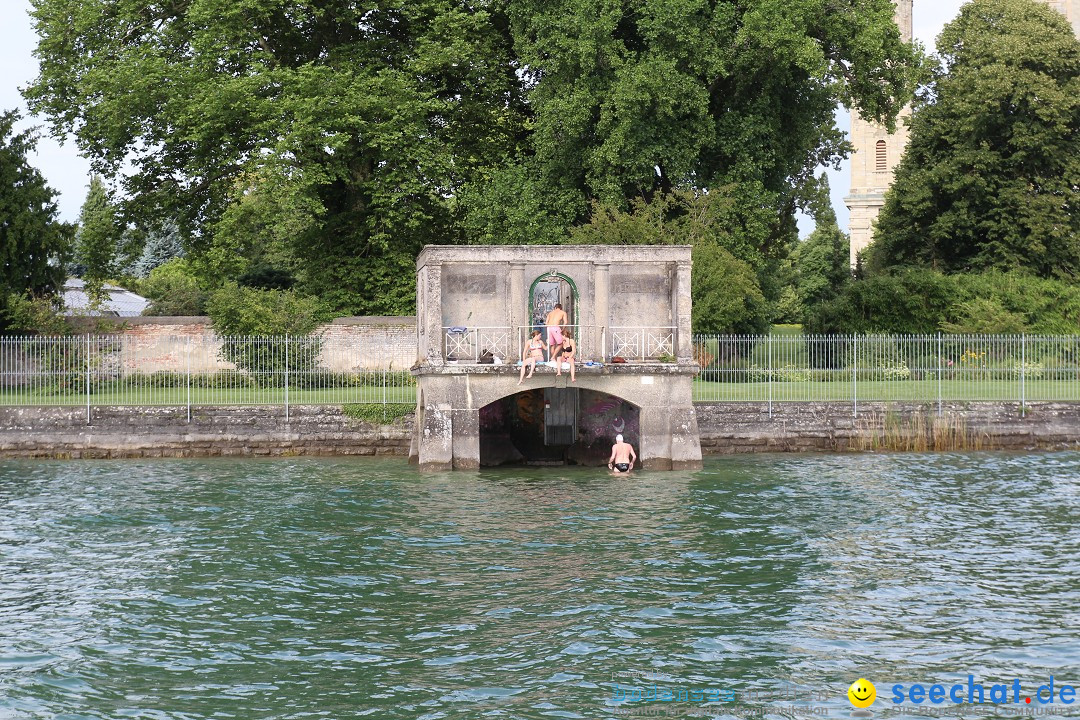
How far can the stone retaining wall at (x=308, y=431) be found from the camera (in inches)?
1271

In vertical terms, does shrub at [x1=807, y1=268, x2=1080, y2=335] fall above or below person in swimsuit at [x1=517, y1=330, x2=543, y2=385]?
above

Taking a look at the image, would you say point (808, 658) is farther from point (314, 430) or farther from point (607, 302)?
point (314, 430)

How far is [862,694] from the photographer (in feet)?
37.0

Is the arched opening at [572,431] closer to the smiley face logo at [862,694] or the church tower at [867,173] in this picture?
the smiley face logo at [862,694]

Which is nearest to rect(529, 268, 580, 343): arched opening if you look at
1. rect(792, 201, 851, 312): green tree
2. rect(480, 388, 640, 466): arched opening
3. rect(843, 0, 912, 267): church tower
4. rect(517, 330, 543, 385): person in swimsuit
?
rect(480, 388, 640, 466): arched opening

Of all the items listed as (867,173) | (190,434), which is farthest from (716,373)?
(867,173)

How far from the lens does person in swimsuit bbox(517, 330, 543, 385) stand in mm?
27828

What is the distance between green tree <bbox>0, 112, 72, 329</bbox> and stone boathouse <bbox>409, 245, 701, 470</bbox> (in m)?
19.8

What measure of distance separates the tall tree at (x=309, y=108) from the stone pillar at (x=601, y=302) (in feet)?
48.1

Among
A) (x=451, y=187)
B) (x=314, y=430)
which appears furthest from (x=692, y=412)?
(x=451, y=187)

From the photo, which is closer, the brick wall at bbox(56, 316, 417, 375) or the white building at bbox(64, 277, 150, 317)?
the brick wall at bbox(56, 316, 417, 375)

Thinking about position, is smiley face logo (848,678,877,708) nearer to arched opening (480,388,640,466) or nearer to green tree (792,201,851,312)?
arched opening (480,388,640,466)

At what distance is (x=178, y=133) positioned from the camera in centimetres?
4303

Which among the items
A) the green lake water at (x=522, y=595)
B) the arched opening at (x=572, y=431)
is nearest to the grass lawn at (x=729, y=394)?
the arched opening at (x=572, y=431)
